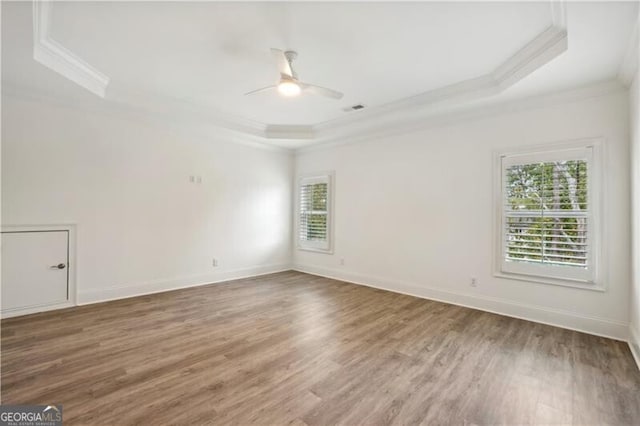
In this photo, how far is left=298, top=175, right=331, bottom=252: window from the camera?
594 cm

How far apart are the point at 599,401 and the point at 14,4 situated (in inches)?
199

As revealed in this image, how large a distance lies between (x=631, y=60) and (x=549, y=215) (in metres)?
1.63

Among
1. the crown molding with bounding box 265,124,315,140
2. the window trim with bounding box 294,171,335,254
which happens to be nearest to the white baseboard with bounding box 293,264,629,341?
the window trim with bounding box 294,171,335,254

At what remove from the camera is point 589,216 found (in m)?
3.18

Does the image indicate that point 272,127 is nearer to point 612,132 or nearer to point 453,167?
point 453,167

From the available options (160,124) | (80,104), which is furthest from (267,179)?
(80,104)

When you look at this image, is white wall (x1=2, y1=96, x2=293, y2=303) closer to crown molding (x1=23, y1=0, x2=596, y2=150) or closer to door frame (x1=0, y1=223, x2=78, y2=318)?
door frame (x1=0, y1=223, x2=78, y2=318)

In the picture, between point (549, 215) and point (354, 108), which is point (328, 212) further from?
point (549, 215)

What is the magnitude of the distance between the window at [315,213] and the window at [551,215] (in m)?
3.10

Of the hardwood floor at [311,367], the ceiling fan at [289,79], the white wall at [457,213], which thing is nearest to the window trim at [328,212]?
the white wall at [457,213]

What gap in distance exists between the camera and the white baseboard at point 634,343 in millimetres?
2555

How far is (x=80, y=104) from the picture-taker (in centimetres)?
384

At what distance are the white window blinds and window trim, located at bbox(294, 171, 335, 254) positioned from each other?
3.01 metres

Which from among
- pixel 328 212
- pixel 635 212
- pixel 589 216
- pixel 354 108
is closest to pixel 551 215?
pixel 589 216
